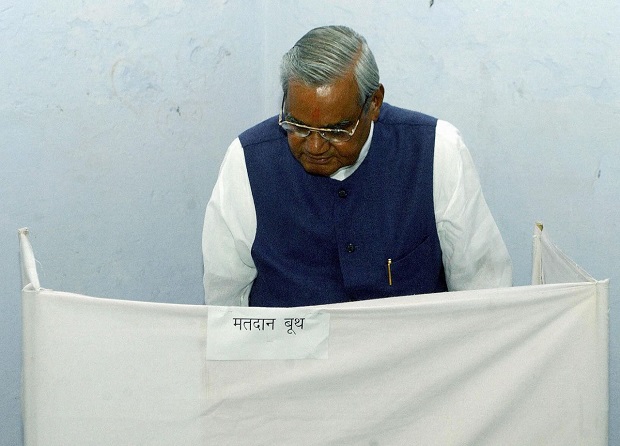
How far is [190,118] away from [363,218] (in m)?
0.87

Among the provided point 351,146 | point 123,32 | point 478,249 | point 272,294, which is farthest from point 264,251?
point 123,32

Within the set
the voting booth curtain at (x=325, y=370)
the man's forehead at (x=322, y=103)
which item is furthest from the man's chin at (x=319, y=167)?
the voting booth curtain at (x=325, y=370)

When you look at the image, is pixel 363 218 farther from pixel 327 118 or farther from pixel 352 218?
pixel 327 118

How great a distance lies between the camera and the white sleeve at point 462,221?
80.2 inches

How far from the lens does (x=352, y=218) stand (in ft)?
6.81

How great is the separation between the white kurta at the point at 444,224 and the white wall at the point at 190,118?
45 centimetres

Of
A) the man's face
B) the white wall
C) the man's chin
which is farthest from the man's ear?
the white wall

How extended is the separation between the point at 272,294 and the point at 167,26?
2.93ft

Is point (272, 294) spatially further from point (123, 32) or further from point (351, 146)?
point (123, 32)

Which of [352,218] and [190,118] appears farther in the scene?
[190,118]

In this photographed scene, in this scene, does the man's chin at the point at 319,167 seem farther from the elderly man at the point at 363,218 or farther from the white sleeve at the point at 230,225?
the white sleeve at the point at 230,225

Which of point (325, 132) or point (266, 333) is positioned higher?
point (325, 132)

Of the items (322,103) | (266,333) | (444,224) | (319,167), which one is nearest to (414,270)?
(444,224)

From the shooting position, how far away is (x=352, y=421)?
5.45ft
